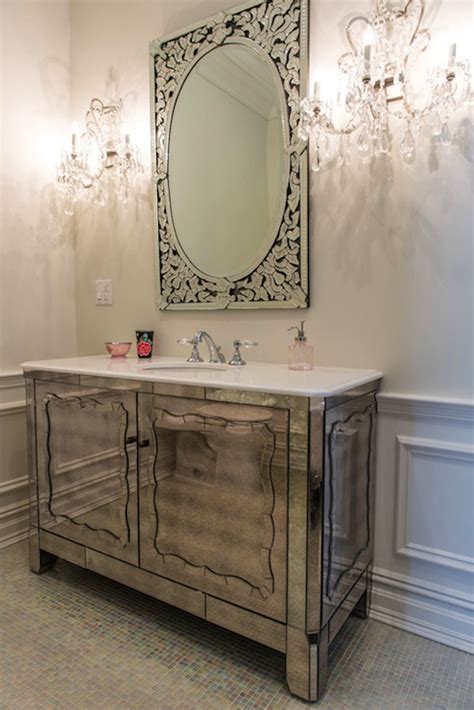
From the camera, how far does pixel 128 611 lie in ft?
5.44

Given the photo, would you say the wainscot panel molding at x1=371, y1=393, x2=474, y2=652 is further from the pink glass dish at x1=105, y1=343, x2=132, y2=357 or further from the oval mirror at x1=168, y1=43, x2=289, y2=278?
the pink glass dish at x1=105, y1=343, x2=132, y2=357

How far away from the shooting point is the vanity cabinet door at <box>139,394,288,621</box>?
1271 mm

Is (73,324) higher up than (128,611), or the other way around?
(73,324)

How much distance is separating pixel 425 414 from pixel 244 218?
3.13 ft

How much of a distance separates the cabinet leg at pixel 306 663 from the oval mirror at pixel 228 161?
1207 mm

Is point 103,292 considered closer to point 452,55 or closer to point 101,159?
point 101,159

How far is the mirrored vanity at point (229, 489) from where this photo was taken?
1.24 metres

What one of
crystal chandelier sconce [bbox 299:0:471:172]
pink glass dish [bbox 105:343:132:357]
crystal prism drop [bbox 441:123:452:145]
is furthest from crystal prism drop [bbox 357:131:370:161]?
pink glass dish [bbox 105:343:132:357]

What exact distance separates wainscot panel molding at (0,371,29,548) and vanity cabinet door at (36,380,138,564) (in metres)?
0.40

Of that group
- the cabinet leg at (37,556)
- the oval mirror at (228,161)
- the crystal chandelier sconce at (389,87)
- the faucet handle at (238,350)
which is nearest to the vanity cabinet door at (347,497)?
the faucet handle at (238,350)

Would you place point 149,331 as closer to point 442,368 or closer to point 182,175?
point 182,175

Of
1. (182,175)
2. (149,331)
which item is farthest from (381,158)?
(149,331)

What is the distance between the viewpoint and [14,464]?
86.4 inches

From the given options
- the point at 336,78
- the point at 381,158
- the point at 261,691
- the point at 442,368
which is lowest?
the point at 261,691
